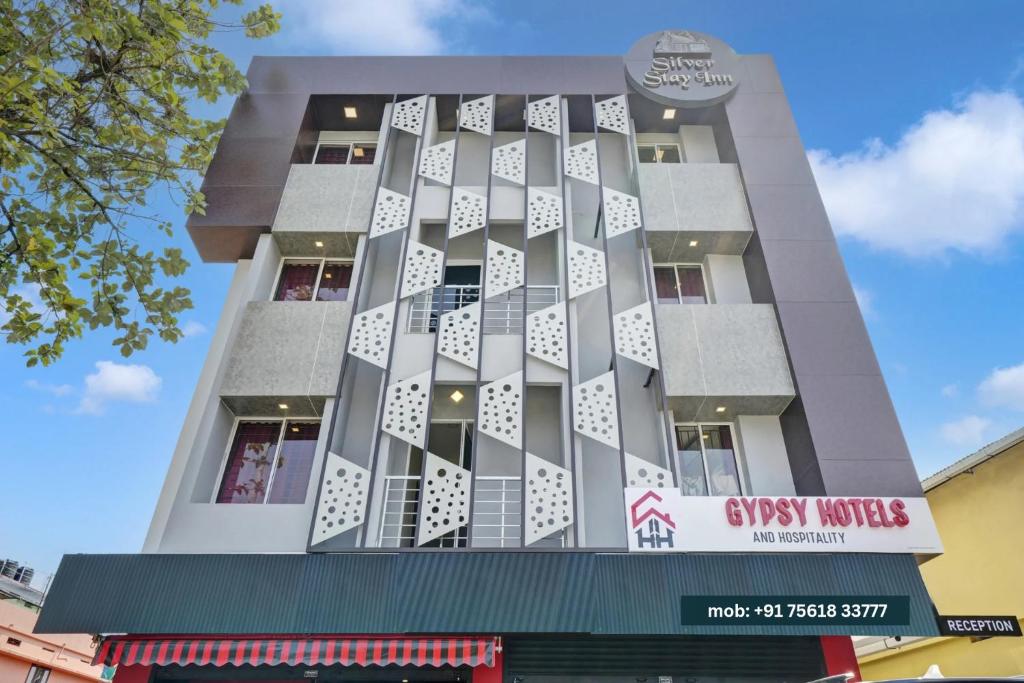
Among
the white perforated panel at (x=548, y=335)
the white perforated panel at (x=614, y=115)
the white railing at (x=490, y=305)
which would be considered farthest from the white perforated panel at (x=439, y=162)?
the white perforated panel at (x=548, y=335)

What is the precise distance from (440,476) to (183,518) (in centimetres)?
405

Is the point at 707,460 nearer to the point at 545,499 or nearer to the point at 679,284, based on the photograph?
the point at 545,499

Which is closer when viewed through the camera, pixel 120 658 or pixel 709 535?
pixel 120 658

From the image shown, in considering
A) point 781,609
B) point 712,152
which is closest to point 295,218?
point 712,152

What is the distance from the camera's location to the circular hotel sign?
1302cm

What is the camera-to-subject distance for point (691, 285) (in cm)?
1191

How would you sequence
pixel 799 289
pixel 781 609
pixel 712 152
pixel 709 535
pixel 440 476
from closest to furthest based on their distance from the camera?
pixel 781 609
pixel 709 535
pixel 440 476
pixel 799 289
pixel 712 152

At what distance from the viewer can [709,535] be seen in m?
7.77

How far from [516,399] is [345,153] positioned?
822 centimetres

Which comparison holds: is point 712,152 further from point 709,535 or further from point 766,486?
point 709,535

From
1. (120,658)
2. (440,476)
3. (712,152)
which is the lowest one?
(120,658)

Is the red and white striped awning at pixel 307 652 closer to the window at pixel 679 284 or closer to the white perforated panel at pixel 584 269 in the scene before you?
the white perforated panel at pixel 584 269

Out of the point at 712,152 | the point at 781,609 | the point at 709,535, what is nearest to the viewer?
the point at 781,609

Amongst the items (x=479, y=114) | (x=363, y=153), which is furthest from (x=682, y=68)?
(x=363, y=153)
